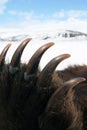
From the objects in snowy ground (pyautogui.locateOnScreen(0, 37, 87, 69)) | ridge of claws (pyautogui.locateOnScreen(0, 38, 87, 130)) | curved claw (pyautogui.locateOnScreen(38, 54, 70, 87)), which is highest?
snowy ground (pyautogui.locateOnScreen(0, 37, 87, 69))

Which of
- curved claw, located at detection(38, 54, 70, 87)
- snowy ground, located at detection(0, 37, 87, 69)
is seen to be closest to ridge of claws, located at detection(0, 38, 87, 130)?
curved claw, located at detection(38, 54, 70, 87)

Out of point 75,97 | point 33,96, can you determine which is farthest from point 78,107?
point 33,96

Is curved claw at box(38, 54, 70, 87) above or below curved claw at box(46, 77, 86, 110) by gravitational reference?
above

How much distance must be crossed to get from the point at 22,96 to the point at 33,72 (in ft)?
0.85

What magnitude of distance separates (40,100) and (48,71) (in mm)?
262

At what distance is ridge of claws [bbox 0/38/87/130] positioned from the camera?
139 inches

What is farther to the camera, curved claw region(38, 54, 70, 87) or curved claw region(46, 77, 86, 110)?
curved claw region(38, 54, 70, 87)

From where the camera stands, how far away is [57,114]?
353 centimetres

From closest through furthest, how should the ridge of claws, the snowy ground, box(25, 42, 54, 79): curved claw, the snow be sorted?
the ridge of claws
box(25, 42, 54, 79): curved claw
the snow
the snowy ground

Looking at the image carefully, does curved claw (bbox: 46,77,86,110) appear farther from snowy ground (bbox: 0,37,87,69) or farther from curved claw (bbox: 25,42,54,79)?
snowy ground (bbox: 0,37,87,69)

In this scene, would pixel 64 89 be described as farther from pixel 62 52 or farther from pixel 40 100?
pixel 62 52

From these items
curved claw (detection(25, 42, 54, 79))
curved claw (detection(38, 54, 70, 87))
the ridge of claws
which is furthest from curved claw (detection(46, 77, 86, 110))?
curved claw (detection(25, 42, 54, 79))

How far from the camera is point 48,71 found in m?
3.64

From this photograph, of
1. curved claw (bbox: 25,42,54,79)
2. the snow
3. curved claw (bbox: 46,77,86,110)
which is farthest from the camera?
A: the snow
